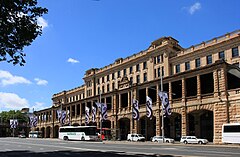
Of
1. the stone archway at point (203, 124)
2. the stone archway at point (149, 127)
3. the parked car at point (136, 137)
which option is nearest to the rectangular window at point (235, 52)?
the stone archway at point (203, 124)

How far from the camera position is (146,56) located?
7581 cm

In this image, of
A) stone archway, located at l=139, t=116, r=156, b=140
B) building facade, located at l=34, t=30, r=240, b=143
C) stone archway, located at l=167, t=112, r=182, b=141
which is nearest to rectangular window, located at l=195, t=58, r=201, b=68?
building facade, located at l=34, t=30, r=240, b=143

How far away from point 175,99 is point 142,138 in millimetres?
9543

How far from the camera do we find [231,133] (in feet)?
139

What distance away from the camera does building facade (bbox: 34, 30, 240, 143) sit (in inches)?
1897

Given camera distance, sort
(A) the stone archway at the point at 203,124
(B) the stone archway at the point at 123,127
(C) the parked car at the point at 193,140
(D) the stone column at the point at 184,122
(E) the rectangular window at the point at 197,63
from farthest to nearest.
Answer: (B) the stone archway at the point at 123,127 < (E) the rectangular window at the point at 197,63 < (A) the stone archway at the point at 203,124 < (D) the stone column at the point at 184,122 < (C) the parked car at the point at 193,140

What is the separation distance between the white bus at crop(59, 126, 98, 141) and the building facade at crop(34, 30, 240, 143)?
23.8 ft

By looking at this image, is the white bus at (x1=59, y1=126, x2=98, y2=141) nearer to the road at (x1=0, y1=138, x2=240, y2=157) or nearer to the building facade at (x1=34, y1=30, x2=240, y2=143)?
the building facade at (x1=34, y1=30, x2=240, y2=143)

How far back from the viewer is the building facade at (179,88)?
48.2 m

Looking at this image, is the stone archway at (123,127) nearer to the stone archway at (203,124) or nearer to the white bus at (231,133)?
the stone archway at (203,124)

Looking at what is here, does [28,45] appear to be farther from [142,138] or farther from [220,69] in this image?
[142,138]

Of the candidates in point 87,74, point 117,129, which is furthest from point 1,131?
point 117,129

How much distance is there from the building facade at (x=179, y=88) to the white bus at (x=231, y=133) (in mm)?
2821

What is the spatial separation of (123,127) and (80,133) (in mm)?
12353
